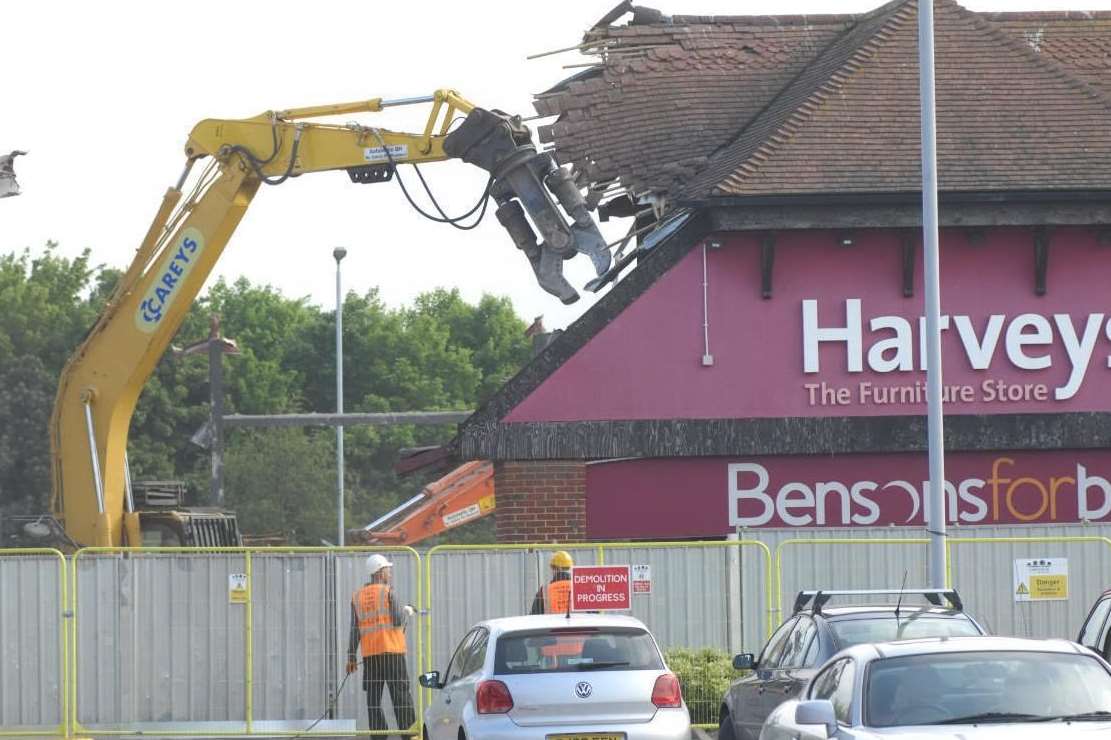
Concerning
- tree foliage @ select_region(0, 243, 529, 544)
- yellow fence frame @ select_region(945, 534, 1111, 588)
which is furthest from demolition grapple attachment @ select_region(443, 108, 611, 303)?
tree foliage @ select_region(0, 243, 529, 544)

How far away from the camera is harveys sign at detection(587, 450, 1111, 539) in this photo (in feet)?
83.4

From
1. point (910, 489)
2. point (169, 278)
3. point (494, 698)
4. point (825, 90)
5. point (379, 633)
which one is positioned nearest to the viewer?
point (494, 698)

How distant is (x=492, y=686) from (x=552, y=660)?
0.52 meters

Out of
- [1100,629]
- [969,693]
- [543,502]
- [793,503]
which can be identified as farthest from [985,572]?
[969,693]

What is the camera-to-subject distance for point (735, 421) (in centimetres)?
2552

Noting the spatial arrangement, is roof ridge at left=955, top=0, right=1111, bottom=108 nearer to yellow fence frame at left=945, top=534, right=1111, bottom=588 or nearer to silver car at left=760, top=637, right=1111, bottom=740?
yellow fence frame at left=945, top=534, right=1111, bottom=588

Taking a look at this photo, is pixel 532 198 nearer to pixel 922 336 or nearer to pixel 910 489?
pixel 922 336

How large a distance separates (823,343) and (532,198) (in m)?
4.24

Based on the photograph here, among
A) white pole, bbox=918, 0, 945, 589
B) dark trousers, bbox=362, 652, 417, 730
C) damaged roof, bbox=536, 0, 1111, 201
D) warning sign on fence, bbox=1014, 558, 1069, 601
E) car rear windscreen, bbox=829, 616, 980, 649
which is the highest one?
damaged roof, bbox=536, 0, 1111, 201

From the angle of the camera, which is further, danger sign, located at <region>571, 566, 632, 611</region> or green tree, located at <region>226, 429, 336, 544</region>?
green tree, located at <region>226, 429, 336, 544</region>

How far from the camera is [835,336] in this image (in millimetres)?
25781

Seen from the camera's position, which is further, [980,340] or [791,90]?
[791,90]

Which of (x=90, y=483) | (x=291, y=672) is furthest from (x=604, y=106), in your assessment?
(x=291, y=672)

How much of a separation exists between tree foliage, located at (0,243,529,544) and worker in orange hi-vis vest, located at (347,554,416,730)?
51.0 metres
